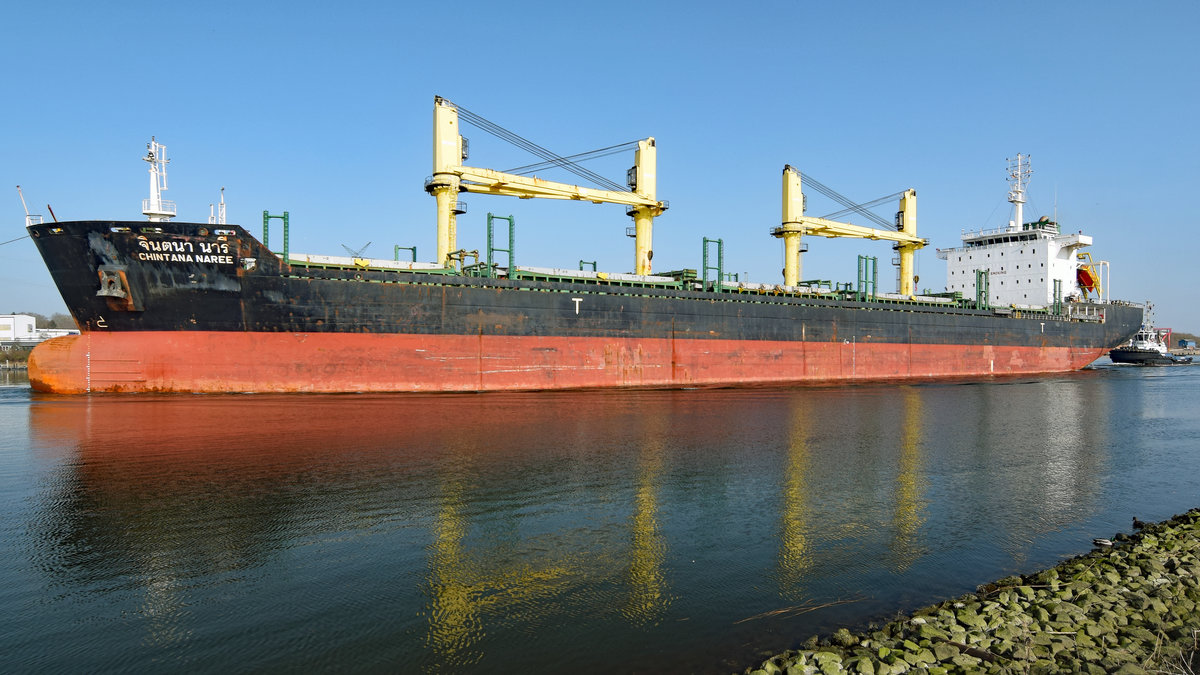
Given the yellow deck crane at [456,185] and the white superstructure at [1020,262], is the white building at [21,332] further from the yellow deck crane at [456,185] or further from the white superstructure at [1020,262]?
the white superstructure at [1020,262]

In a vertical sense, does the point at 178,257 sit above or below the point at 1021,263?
below

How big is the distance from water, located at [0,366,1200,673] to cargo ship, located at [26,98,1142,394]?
434 cm

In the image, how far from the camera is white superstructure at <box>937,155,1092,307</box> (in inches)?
1625

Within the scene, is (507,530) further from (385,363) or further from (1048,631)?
(385,363)

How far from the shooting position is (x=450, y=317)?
68.1 ft

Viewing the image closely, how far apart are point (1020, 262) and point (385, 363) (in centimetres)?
4344

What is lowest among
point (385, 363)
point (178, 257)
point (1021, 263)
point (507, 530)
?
point (507, 530)

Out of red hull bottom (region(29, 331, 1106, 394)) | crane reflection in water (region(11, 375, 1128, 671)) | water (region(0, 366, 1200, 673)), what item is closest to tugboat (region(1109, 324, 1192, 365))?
red hull bottom (region(29, 331, 1106, 394))

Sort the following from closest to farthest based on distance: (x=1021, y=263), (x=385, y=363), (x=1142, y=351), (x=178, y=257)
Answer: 1. (x=178, y=257)
2. (x=385, y=363)
3. (x=1021, y=263)
4. (x=1142, y=351)

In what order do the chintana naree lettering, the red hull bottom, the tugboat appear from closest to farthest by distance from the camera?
1. the chintana naree lettering
2. the red hull bottom
3. the tugboat

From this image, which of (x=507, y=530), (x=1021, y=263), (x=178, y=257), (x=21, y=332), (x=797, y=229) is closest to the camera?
(x=507, y=530)

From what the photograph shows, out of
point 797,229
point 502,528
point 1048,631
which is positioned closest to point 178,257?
point 502,528

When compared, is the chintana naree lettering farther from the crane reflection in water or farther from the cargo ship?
the crane reflection in water

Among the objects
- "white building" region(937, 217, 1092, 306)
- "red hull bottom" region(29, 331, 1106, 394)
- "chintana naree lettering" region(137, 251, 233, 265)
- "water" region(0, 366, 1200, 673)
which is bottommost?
"water" region(0, 366, 1200, 673)
